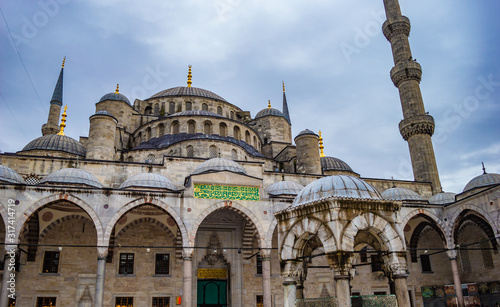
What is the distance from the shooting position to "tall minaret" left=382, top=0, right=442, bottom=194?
20.5 m

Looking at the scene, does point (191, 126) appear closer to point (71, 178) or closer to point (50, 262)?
point (71, 178)

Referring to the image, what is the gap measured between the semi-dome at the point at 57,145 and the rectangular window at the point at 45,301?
6.64 metres

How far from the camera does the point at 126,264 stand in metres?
14.2

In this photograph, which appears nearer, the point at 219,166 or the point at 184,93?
the point at 219,166

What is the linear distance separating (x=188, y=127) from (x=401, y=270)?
15.1 meters

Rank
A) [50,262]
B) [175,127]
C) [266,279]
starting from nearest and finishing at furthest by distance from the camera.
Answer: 1. [266,279]
2. [50,262]
3. [175,127]

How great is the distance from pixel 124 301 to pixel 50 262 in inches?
112

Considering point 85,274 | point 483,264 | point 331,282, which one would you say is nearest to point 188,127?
point 85,274

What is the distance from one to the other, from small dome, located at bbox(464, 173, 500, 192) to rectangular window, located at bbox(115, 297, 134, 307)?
1392cm

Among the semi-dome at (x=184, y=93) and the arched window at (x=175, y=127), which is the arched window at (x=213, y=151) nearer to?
the arched window at (x=175, y=127)

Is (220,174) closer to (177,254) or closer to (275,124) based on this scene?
(177,254)

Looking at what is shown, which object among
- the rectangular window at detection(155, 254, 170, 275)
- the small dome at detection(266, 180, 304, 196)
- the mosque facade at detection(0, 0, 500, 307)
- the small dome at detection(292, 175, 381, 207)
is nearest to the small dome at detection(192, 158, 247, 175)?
the mosque facade at detection(0, 0, 500, 307)

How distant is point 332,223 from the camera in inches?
198

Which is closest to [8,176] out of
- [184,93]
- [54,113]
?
[184,93]
